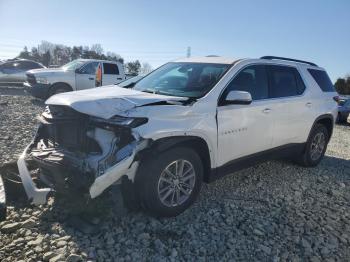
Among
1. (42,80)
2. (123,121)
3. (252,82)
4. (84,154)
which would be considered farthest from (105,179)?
(42,80)

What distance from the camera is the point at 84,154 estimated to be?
3531 mm

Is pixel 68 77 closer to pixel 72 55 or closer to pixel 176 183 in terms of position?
pixel 176 183

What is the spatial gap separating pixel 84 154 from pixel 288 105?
10.7ft

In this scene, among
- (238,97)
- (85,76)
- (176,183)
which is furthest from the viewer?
(85,76)

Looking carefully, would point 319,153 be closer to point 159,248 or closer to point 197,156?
point 197,156

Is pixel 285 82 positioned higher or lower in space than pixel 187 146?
higher

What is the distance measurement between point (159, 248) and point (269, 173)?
306cm

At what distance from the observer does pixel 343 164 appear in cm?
706

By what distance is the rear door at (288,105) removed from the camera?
509cm

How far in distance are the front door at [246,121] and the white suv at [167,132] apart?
1cm

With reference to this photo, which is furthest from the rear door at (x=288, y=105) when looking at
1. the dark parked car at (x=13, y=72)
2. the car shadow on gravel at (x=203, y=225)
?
the dark parked car at (x=13, y=72)

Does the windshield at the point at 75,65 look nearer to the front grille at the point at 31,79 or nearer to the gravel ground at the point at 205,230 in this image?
the front grille at the point at 31,79

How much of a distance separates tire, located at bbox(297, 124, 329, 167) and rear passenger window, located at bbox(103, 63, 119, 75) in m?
9.73

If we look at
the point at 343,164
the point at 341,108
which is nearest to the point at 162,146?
the point at 343,164
